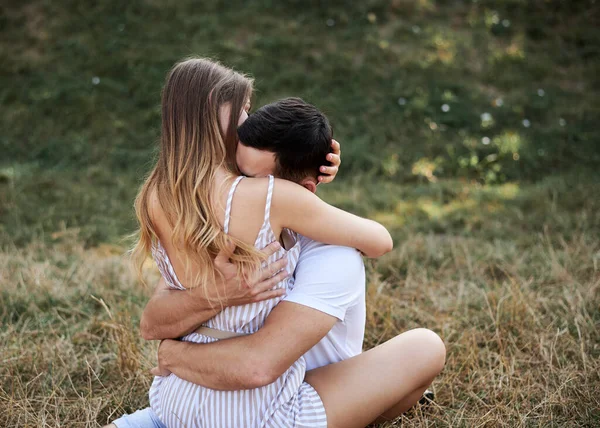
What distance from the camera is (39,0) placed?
27.8 ft

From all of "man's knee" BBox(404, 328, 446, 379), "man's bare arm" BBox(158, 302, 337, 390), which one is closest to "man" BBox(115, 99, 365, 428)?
"man's bare arm" BBox(158, 302, 337, 390)

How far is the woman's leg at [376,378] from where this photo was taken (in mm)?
1956

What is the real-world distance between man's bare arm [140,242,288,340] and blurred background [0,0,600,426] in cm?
54

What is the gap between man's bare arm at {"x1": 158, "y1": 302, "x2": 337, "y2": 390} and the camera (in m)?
1.80

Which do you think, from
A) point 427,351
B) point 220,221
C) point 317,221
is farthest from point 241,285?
point 427,351

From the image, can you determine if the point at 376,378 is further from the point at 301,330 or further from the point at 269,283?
the point at 269,283

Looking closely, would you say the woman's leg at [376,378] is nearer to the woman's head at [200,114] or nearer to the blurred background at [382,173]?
the blurred background at [382,173]

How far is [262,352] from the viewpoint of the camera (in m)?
1.81

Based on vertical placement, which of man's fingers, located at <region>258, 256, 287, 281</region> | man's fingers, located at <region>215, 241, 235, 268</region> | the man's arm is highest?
man's fingers, located at <region>215, 241, 235, 268</region>

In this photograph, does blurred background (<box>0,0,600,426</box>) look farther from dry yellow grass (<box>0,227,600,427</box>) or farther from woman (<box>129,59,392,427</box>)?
woman (<box>129,59,392,427</box>)

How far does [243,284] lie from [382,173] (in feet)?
14.4

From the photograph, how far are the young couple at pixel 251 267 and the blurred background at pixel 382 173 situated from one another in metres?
0.45

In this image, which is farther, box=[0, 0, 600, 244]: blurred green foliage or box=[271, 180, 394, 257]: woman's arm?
box=[0, 0, 600, 244]: blurred green foliage

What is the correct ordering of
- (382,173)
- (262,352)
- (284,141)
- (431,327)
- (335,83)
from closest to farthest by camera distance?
(262,352) < (284,141) < (431,327) < (382,173) < (335,83)
